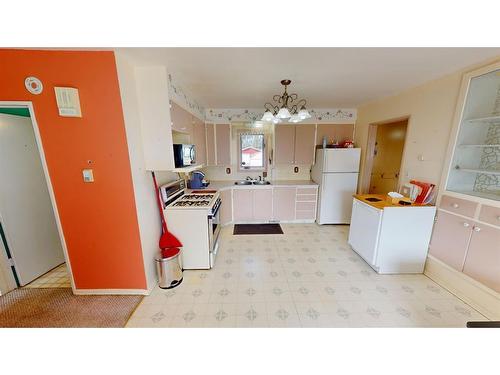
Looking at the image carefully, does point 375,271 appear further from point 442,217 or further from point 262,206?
point 262,206

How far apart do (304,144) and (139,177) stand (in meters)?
2.99

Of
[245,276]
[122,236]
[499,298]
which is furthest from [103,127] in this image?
[499,298]

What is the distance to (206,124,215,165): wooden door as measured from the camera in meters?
3.66

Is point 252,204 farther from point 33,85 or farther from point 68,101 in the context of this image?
point 33,85

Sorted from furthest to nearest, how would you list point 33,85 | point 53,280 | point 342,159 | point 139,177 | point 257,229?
point 257,229 < point 342,159 < point 53,280 < point 139,177 < point 33,85


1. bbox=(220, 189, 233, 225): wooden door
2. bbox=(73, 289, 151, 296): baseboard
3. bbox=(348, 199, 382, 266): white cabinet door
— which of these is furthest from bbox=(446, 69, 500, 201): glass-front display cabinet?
bbox=(73, 289, 151, 296): baseboard

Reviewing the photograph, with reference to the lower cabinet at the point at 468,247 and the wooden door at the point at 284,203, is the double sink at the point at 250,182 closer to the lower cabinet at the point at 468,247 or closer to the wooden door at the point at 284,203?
the wooden door at the point at 284,203

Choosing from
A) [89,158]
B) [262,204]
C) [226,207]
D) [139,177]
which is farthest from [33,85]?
[262,204]

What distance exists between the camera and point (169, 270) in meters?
2.08

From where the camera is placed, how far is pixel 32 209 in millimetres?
2145

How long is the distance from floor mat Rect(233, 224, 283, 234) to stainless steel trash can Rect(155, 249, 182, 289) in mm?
1406

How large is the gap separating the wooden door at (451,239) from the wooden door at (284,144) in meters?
2.32

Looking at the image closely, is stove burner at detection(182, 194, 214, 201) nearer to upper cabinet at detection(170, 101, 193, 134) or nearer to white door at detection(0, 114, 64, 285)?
upper cabinet at detection(170, 101, 193, 134)

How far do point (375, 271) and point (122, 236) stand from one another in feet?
9.70
